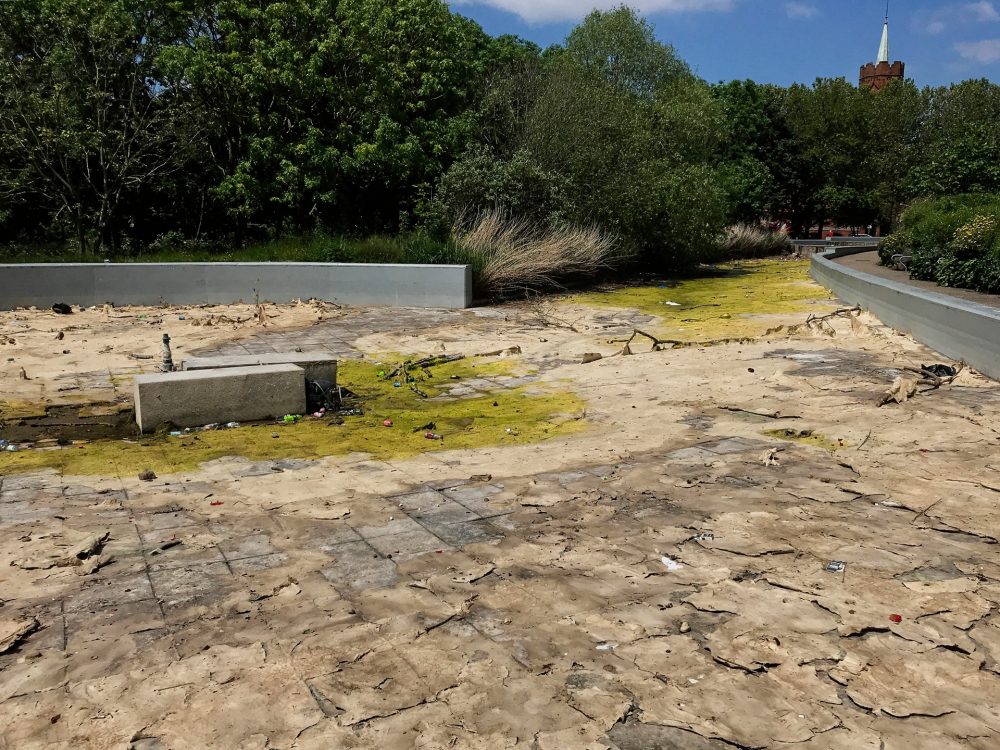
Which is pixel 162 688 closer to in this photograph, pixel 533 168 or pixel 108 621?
pixel 108 621

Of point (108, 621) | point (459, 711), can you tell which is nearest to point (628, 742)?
point (459, 711)

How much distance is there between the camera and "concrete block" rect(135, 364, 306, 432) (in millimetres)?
6938

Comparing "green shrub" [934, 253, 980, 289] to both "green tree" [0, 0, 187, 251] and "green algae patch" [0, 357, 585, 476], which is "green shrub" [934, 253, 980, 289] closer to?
"green algae patch" [0, 357, 585, 476]

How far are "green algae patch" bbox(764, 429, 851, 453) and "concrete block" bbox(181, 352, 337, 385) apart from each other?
422 cm

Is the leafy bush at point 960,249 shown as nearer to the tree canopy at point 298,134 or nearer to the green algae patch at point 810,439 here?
the tree canopy at point 298,134

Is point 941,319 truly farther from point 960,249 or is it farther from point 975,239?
point 960,249

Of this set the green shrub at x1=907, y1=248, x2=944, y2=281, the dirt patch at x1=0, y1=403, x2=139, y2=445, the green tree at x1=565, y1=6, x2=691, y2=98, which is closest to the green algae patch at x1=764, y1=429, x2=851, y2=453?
the dirt patch at x1=0, y1=403, x2=139, y2=445

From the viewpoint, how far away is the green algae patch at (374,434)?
6066mm

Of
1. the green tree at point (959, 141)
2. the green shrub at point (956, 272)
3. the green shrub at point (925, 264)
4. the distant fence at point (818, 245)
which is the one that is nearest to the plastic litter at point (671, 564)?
the green shrub at point (956, 272)

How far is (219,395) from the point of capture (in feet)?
23.5

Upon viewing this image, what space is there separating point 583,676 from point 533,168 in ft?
50.5

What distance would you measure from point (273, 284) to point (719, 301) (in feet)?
28.3

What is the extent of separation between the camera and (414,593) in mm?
3736

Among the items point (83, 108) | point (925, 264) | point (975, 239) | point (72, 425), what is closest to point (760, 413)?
point (72, 425)
